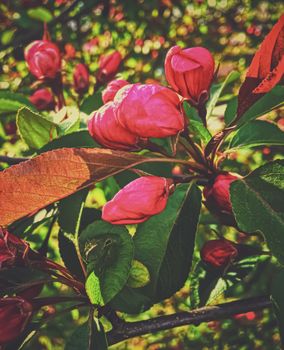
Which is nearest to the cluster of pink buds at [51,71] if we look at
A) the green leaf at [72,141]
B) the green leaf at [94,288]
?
the green leaf at [72,141]

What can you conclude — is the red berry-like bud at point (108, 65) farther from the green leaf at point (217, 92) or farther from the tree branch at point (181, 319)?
the tree branch at point (181, 319)

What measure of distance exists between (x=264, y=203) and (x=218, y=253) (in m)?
0.24

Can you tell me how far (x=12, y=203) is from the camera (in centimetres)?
49

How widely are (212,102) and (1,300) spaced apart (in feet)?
2.04

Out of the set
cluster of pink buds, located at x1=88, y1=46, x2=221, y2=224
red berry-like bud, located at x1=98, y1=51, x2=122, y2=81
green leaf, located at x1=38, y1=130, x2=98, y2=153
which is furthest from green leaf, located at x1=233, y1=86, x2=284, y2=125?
red berry-like bud, located at x1=98, y1=51, x2=122, y2=81

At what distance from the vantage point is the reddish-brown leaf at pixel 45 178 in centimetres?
48

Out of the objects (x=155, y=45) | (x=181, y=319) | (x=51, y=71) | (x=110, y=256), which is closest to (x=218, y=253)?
(x=181, y=319)

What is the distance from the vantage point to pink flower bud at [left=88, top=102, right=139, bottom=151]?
0.53 metres

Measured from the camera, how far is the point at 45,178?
0.49 m

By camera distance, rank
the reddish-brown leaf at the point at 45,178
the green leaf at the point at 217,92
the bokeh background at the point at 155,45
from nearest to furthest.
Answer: the reddish-brown leaf at the point at 45,178
the green leaf at the point at 217,92
the bokeh background at the point at 155,45

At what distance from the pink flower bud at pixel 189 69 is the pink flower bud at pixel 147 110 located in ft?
0.19

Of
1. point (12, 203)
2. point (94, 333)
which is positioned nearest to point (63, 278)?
point (94, 333)

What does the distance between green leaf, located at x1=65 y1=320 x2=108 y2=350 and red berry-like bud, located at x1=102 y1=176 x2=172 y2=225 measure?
23 centimetres

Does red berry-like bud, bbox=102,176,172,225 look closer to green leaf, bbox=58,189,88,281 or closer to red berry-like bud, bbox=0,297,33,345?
green leaf, bbox=58,189,88,281
